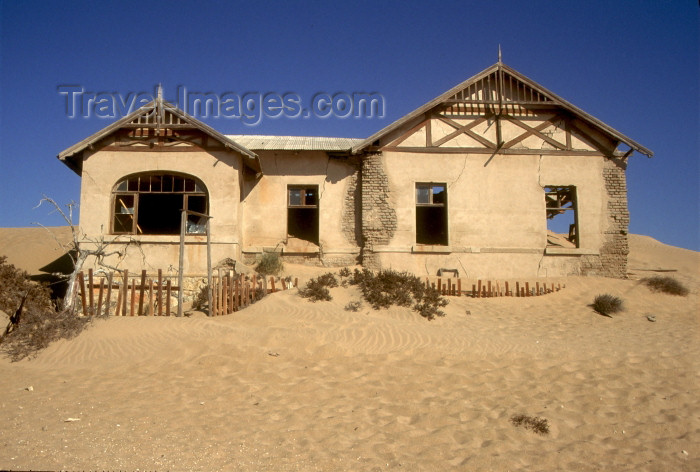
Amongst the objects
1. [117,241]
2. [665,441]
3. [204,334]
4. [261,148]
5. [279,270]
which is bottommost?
[665,441]

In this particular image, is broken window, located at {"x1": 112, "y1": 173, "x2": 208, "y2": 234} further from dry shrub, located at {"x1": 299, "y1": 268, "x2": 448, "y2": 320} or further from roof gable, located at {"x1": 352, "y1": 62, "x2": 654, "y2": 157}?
roof gable, located at {"x1": 352, "y1": 62, "x2": 654, "y2": 157}

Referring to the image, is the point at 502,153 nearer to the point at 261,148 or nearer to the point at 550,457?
the point at 261,148

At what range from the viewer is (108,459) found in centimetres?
466

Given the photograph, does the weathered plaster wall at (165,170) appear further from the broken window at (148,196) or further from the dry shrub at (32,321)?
the dry shrub at (32,321)

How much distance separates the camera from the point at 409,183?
16.0 m

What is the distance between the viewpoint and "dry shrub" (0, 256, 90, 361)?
28.7 feet

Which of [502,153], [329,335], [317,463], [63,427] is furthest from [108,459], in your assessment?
[502,153]

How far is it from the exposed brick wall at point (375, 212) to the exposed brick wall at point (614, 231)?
657 cm

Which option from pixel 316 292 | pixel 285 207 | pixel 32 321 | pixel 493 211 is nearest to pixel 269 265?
pixel 285 207

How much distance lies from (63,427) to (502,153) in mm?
14530

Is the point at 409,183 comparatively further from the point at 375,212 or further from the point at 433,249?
the point at 433,249

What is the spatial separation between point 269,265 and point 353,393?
8.58 metres

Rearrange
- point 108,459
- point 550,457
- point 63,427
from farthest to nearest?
point 63,427 < point 550,457 < point 108,459

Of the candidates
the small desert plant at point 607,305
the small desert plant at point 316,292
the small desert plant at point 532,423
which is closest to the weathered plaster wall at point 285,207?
the small desert plant at point 316,292
